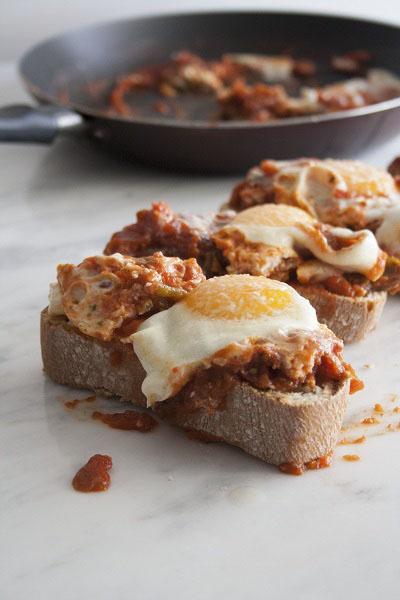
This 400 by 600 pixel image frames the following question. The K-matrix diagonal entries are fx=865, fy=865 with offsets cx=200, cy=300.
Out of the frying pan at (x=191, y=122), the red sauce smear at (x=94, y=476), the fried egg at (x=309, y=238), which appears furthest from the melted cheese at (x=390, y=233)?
the red sauce smear at (x=94, y=476)

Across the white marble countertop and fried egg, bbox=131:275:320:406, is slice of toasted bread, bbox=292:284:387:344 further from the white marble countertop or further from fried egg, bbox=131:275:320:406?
fried egg, bbox=131:275:320:406

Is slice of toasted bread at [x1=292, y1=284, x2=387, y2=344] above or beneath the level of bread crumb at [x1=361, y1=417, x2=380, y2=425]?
above

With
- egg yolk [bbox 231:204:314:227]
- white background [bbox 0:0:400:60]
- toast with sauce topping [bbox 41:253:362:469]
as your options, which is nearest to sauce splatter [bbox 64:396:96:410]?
toast with sauce topping [bbox 41:253:362:469]

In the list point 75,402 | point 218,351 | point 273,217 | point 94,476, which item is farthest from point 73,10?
point 94,476

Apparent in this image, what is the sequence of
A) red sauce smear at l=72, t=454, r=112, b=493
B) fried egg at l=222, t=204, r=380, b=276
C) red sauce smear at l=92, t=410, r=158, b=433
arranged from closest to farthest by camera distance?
red sauce smear at l=72, t=454, r=112, b=493, red sauce smear at l=92, t=410, r=158, b=433, fried egg at l=222, t=204, r=380, b=276

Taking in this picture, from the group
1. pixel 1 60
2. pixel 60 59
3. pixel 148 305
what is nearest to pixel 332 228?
pixel 148 305

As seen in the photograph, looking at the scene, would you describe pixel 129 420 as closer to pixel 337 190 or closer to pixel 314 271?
pixel 314 271
